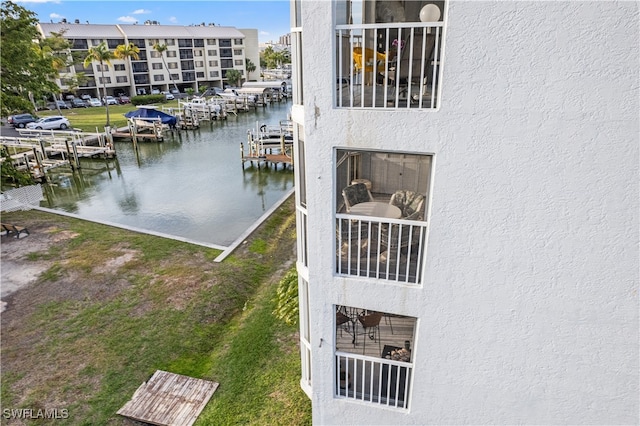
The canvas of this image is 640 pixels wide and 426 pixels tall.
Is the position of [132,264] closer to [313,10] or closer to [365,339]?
[365,339]

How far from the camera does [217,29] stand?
73.9m

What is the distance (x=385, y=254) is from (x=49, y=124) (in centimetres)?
4033

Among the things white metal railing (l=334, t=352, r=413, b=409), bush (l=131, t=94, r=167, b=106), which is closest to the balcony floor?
white metal railing (l=334, t=352, r=413, b=409)

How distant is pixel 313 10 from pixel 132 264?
38.9 ft

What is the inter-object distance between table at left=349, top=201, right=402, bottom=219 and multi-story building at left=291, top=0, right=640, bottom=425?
6cm

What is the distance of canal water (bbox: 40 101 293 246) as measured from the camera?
17.8 metres

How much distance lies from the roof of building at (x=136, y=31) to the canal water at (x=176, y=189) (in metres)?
38.3

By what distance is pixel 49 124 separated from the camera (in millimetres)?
35250

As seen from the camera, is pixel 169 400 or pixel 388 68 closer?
pixel 388 68

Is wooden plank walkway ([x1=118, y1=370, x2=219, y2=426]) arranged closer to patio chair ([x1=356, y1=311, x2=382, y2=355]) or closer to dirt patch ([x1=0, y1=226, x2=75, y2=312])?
patio chair ([x1=356, y1=311, x2=382, y2=355])

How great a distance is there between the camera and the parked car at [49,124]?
34562 millimetres

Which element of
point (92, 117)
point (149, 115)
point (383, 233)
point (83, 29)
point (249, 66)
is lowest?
point (92, 117)

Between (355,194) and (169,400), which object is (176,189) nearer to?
(169,400)

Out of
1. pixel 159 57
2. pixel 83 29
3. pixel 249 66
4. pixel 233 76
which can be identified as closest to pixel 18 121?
pixel 83 29
